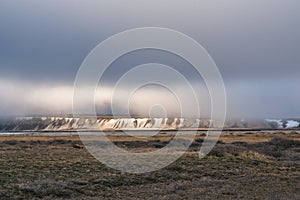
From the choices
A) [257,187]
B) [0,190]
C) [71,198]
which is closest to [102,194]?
[71,198]

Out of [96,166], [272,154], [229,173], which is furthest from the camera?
[272,154]

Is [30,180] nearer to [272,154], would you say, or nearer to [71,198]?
[71,198]

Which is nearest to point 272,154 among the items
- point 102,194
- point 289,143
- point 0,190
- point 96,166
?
point 289,143

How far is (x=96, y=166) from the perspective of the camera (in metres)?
26.6

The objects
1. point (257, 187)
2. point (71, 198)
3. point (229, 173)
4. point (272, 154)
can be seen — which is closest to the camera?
point (71, 198)

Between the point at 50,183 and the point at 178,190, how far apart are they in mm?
5586

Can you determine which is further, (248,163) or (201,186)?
(248,163)

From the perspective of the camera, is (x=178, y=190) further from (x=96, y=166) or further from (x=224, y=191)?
(x=96, y=166)

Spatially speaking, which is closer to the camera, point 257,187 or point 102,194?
point 102,194

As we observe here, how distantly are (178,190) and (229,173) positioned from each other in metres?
7.19

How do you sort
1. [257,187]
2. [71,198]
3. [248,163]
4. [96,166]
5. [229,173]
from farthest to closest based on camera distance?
[248,163]
[96,166]
[229,173]
[257,187]
[71,198]

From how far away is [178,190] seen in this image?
60.5 ft

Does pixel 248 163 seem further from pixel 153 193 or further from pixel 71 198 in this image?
pixel 71 198

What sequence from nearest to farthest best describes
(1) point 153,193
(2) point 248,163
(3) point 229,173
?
(1) point 153,193 < (3) point 229,173 < (2) point 248,163
